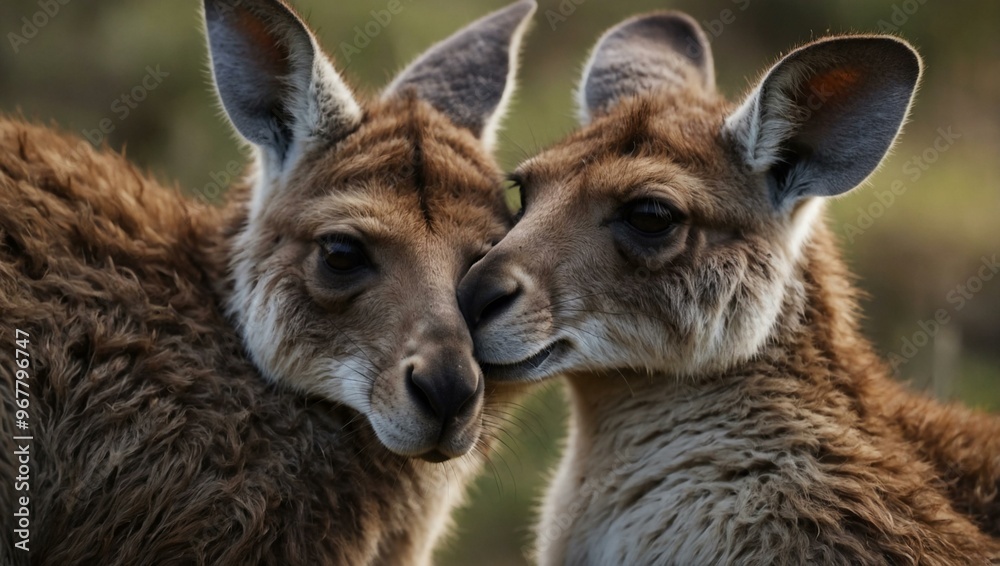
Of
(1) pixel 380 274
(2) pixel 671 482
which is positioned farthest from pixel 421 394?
(2) pixel 671 482

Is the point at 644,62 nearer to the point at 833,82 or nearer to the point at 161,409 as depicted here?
the point at 833,82

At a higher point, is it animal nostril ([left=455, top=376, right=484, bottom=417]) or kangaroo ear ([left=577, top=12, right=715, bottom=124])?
kangaroo ear ([left=577, top=12, right=715, bottom=124])

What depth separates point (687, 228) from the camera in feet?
17.2

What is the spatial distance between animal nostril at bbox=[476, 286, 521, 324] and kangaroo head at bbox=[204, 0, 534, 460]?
0.12m

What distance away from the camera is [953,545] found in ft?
16.2

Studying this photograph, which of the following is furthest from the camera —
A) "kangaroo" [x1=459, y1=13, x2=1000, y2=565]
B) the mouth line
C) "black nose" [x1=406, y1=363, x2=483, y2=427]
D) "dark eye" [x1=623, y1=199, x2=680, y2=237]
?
"dark eye" [x1=623, y1=199, x2=680, y2=237]

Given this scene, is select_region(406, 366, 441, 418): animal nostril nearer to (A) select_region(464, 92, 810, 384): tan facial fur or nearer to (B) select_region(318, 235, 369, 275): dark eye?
(A) select_region(464, 92, 810, 384): tan facial fur

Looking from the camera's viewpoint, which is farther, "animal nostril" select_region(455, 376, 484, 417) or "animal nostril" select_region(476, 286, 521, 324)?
"animal nostril" select_region(476, 286, 521, 324)

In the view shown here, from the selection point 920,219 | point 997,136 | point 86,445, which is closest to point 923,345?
point 920,219

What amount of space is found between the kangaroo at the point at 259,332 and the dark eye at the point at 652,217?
726 millimetres

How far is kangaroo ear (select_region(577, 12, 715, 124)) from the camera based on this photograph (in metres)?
6.48

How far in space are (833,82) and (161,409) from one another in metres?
3.29

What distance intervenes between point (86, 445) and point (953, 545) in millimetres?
3666

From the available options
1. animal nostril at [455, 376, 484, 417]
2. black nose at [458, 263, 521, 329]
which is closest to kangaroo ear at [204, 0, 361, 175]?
black nose at [458, 263, 521, 329]
